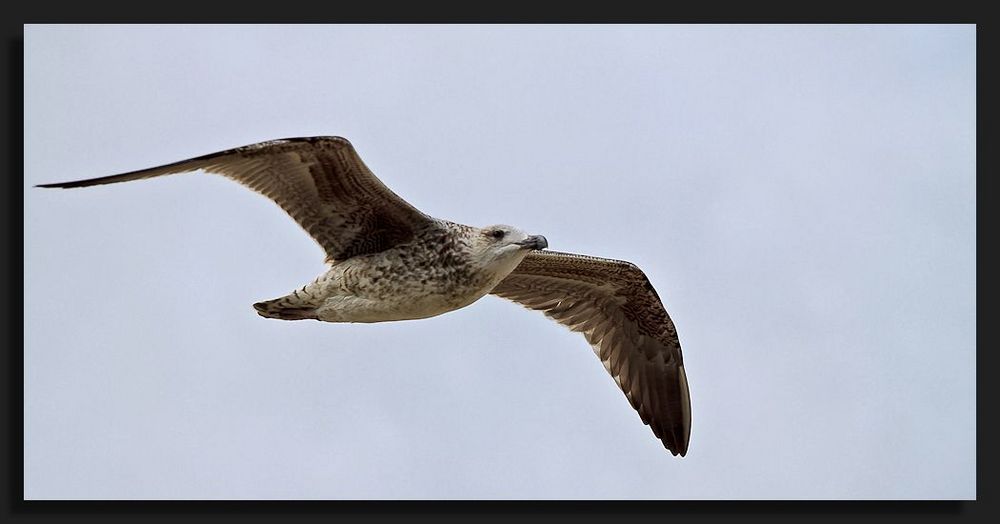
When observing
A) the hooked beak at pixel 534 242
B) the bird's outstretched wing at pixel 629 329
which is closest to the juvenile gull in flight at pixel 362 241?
the hooked beak at pixel 534 242

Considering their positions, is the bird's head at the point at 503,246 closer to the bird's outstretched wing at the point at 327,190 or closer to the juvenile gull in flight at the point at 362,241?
the juvenile gull in flight at the point at 362,241

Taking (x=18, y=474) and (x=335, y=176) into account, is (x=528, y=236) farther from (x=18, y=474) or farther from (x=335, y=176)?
(x=18, y=474)

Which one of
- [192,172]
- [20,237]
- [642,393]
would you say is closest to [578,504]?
[642,393]

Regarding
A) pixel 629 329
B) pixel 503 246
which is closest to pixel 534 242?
pixel 503 246

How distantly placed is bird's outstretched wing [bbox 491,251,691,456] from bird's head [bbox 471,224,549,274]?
2.25 meters

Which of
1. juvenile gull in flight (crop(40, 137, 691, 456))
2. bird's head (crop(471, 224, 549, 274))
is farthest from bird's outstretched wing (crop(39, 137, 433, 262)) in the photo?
bird's head (crop(471, 224, 549, 274))

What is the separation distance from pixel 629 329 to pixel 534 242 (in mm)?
3183

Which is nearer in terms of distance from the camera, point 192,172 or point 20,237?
point 192,172

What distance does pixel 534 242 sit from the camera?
1172 centimetres

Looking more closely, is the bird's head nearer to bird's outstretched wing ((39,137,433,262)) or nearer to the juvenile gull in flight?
the juvenile gull in flight

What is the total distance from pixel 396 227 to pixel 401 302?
680 millimetres

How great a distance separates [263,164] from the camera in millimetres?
11609

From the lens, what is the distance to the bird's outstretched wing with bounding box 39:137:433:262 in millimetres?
11367

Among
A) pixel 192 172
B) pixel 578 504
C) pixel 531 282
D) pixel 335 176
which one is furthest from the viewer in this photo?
pixel 531 282
